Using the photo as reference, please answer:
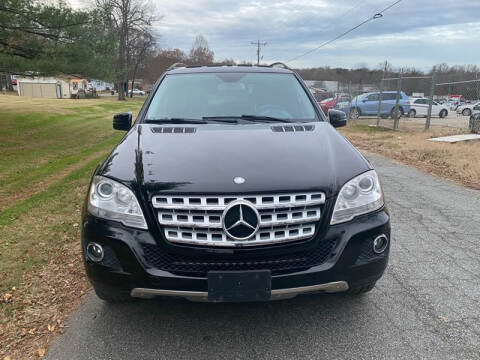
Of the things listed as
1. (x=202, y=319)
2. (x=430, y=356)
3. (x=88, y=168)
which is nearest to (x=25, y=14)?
(x=88, y=168)

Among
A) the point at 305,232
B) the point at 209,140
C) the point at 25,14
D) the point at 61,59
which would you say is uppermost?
the point at 25,14

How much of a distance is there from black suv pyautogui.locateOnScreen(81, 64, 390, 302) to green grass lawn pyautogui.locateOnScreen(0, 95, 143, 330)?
128cm

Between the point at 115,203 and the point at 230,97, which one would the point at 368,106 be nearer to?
the point at 230,97

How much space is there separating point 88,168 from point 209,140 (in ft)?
20.3

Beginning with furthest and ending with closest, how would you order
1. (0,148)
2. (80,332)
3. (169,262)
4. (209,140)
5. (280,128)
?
(0,148)
(280,128)
(209,140)
(80,332)
(169,262)

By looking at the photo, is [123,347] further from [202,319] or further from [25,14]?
[25,14]

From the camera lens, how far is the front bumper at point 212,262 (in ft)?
7.46

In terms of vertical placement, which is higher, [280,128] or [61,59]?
[61,59]

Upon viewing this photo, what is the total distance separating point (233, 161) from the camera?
8.31 ft

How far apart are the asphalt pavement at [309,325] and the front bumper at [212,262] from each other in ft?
1.35

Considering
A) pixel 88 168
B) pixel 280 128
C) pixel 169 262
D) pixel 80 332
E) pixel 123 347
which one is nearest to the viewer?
pixel 169 262

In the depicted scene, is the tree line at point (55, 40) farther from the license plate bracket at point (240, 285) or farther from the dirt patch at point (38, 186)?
the license plate bracket at point (240, 285)

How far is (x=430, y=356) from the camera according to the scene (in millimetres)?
2426

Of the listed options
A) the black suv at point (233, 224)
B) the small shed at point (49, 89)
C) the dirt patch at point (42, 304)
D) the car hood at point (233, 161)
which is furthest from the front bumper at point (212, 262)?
the small shed at point (49, 89)
